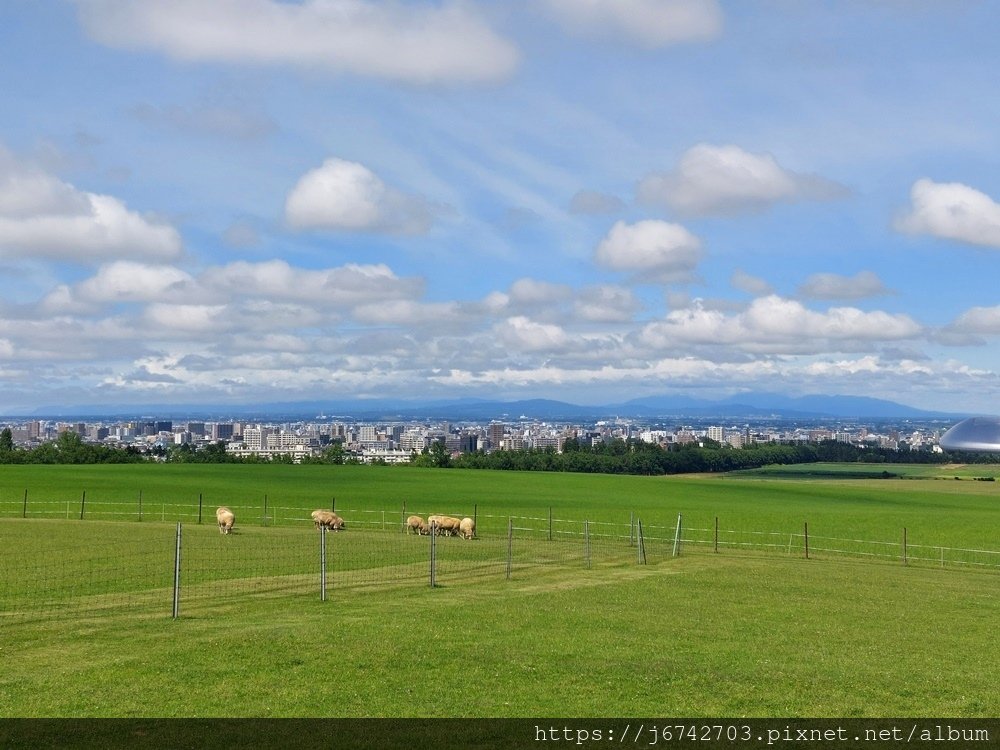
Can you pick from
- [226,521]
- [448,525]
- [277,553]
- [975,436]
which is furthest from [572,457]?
[277,553]

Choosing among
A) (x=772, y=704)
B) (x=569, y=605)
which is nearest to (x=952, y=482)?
(x=569, y=605)

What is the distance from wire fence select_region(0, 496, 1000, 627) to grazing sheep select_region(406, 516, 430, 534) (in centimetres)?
74

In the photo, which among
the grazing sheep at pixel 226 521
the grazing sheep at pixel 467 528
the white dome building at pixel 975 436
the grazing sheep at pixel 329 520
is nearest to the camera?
the grazing sheep at pixel 226 521

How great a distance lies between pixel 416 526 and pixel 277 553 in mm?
13870

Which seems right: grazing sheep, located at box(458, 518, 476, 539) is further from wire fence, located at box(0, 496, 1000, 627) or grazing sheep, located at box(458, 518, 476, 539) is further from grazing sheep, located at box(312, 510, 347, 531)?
grazing sheep, located at box(312, 510, 347, 531)

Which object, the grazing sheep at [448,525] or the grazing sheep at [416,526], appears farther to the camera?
the grazing sheep at [416,526]

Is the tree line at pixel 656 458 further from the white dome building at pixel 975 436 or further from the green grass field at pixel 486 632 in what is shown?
the green grass field at pixel 486 632

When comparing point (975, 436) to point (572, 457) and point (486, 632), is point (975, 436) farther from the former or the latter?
point (572, 457)

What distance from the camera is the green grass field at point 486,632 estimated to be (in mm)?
15016

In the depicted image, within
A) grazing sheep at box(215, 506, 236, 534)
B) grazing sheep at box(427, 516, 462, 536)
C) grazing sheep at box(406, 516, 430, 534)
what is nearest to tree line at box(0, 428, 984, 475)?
grazing sheep at box(406, 516, 430, 534)

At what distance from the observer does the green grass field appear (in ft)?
49.3

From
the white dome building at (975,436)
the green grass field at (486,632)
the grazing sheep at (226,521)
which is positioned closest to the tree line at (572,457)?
the white dome building at (975,436)

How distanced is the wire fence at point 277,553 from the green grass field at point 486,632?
0.22m

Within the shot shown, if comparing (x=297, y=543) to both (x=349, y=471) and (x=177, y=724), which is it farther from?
(x=349, y=471)
